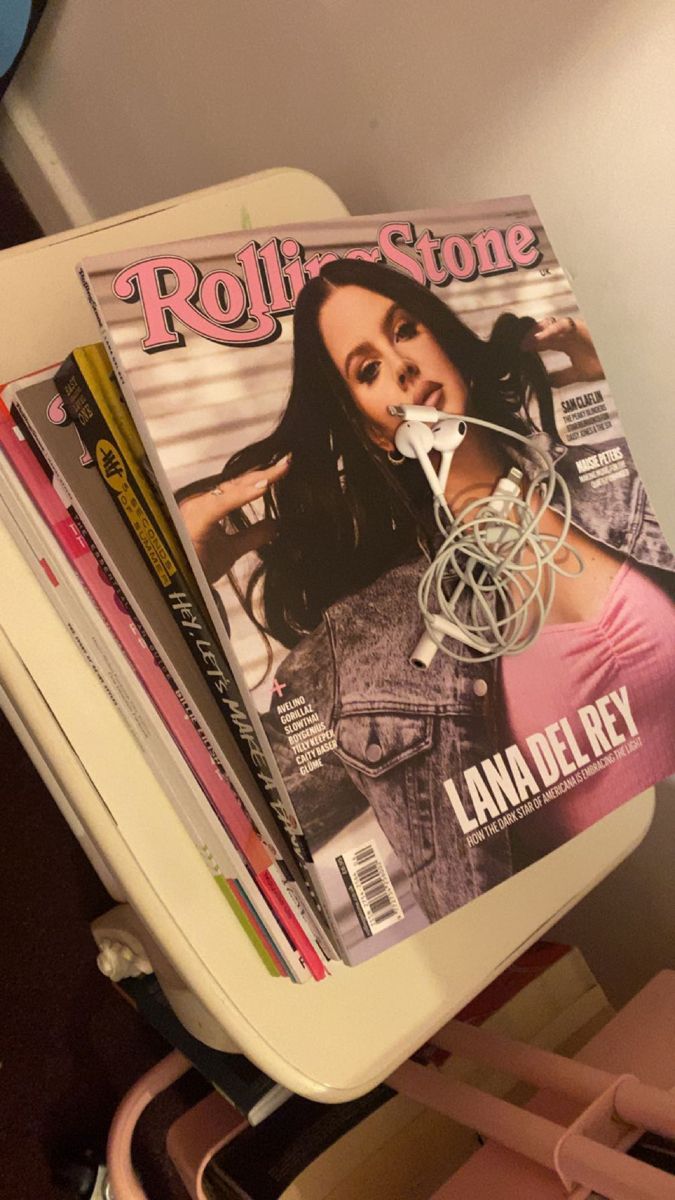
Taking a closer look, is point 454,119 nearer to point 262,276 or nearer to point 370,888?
point 262,276

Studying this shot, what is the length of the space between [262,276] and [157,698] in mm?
273

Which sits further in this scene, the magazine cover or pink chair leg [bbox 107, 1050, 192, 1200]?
pink chair leg [bbox 107, 1050, 192, 1200]

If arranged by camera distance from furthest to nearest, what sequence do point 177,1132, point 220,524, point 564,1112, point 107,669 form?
point 177,1132 < point 564,1112 < point 107,669 < point 220,524

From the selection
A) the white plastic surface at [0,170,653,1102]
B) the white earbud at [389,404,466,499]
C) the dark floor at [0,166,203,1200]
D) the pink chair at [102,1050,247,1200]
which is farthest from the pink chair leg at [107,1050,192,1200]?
the white earbud at [389,404,466,499]

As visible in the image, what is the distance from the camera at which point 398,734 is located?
55cm

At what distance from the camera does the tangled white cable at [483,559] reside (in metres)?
0.56

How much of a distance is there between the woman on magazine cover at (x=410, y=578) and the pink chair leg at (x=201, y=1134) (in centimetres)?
59

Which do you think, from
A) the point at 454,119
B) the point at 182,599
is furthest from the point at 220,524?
the point at 454,119

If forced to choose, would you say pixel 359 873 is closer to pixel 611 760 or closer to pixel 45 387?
pixel 611 760

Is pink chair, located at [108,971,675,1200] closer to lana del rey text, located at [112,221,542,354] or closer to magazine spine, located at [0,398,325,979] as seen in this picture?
magazine spine, located at [0,398,325,979]

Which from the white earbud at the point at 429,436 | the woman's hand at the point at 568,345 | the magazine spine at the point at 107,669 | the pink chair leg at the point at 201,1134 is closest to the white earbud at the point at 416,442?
the white earbud at the point at 429,436

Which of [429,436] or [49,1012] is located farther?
[49,1012]

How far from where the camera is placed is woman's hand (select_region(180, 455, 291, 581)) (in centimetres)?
50

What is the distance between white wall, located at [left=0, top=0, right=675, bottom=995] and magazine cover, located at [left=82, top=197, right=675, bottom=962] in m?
0.10
